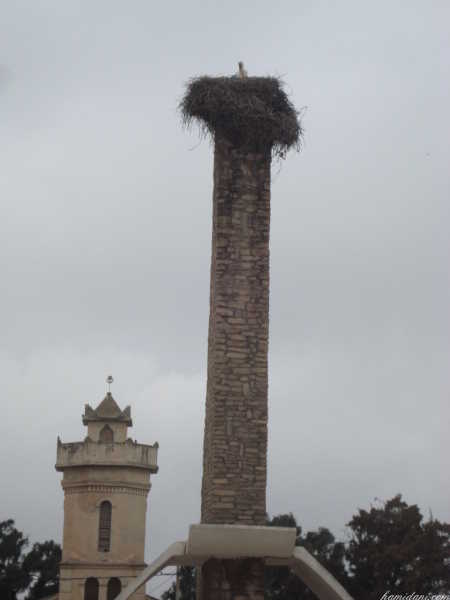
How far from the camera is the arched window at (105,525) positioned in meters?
35.8

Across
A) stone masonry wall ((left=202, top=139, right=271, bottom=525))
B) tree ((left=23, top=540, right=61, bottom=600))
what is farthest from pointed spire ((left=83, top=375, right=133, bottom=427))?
stone masonry wall ((left=202, top=139, right=271, bottom=525))

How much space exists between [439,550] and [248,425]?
1937 cm

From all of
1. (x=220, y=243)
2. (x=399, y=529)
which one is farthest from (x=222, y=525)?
(x=399, y=529)

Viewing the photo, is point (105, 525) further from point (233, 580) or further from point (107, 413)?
Result: point (233, 580)

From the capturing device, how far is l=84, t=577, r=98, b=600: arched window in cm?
3528

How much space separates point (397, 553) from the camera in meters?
33.2

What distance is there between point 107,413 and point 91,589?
5503 millimetres

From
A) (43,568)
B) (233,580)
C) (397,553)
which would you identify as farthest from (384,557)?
(233,580)

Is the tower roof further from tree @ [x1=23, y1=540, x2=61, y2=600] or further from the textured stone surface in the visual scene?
the textured stone surface

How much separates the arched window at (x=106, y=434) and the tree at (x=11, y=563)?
8587 millimetres

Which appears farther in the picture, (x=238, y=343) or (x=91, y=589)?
(x=91, y=589)

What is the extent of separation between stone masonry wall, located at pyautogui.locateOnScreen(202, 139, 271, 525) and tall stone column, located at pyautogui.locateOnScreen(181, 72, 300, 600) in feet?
0.04

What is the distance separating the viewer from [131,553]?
35625mm

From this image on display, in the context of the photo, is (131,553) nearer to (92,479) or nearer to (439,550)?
(92,479)
